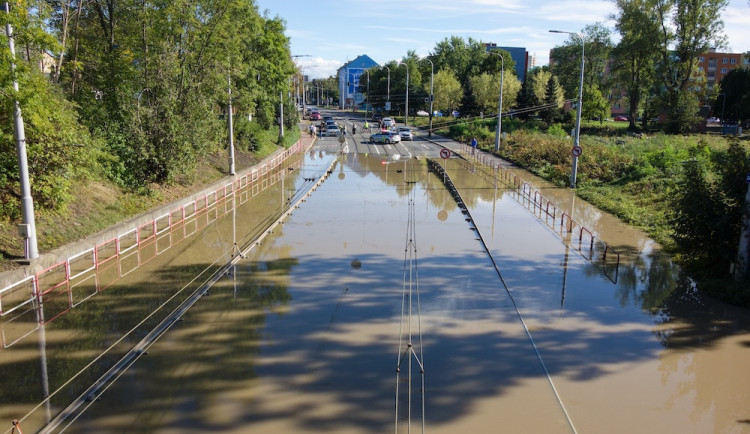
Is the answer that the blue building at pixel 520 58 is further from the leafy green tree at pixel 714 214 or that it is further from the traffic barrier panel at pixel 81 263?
the traffic barrier panel at pixel 81 263

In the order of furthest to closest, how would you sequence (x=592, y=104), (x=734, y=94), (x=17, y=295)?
(x=734, y=94), (x=592, y=104), (x=17, y=295)

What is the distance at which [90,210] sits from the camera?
17.5 meters

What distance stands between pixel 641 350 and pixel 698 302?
364cm

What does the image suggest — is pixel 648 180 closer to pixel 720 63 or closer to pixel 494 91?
pixel 494 91

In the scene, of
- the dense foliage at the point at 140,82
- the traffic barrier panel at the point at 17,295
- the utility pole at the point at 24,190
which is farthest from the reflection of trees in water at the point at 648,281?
the dense foliage at the point at 140,82

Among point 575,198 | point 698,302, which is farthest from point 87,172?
point 575,198

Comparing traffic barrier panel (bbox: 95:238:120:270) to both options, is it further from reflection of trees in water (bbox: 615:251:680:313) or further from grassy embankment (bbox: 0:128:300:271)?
reflection of trees in water (bbox: 615:251:680:313)

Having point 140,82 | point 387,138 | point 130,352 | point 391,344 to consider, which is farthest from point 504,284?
point 387,138

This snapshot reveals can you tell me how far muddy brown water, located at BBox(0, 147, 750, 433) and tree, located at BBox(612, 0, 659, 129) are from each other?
49.1 meters

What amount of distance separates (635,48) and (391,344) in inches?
2374

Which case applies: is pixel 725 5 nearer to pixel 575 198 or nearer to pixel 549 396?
pixel 575 198

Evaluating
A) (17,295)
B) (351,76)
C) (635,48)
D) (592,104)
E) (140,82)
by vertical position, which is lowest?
(17,295)

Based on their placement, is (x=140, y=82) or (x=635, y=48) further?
(x=635, y=48)

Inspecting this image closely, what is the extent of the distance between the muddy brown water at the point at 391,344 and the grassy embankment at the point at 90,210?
1925 millimetres
